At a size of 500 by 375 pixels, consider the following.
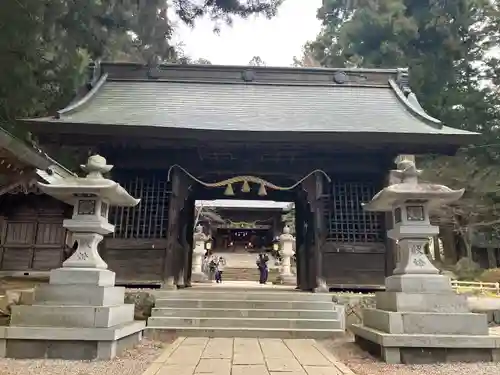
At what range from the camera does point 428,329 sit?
16.7 ft

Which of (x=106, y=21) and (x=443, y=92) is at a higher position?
(x=443, y=92)

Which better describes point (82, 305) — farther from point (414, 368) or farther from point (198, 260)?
point (198, 260)

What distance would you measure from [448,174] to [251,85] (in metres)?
8.40

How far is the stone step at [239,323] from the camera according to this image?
7086 millimetres

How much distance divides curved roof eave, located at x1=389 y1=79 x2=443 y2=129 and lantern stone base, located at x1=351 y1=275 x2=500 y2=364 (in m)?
4.75

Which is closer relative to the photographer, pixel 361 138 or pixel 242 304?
pixel 242 304

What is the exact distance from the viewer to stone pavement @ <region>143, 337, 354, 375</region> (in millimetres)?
4246

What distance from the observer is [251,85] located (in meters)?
11.4

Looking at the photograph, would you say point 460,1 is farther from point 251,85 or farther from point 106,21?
point 106,21

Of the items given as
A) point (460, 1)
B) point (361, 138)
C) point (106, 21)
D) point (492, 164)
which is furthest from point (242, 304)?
point (460, 1)

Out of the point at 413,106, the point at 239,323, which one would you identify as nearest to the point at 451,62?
the point at 413,106

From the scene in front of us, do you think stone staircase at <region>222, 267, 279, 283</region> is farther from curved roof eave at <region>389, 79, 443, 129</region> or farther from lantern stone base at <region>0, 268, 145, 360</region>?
lantern stone base at <region>0, 268, 145, 360</region>

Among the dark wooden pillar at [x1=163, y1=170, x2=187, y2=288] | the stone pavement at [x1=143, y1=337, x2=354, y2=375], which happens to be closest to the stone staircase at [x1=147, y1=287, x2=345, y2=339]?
the stone pavement at [x1=143, y1=337, x2=354, y2=375]

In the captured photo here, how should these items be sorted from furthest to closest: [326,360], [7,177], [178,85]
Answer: [178,85] → [7,177] → [326,360]
